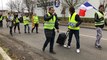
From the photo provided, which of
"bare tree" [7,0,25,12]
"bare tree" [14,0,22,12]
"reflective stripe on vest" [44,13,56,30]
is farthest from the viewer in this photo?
"bare tree" [14,0,22,12]

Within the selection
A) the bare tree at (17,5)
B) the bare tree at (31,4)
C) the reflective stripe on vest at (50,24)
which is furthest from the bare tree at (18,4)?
the reflective stripe on vest at (50,24)

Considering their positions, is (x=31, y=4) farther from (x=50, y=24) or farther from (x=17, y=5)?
(x=50, y=24)

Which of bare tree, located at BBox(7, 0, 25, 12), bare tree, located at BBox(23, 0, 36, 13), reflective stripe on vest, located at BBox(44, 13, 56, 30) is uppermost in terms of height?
→ reflective stripe on vest, located at BBox(44, 13, 56, 30)

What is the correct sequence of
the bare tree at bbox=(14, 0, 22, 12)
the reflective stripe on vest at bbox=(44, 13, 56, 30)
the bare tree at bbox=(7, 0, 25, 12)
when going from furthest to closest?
the bare tree at bbox=(14, 0, 22, 12) < the bare tree at bbox=(7, 0, 25, 12) < the reflective stripe on vest at bbox=(44, 13, 56, 30)

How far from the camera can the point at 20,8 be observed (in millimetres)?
94188

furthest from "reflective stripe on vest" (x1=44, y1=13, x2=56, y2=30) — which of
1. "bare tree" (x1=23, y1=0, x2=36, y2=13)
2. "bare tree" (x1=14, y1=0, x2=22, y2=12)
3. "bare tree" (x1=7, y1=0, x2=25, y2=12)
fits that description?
"bare tree" (x1=14, y1=0, x2=22, y2=12)

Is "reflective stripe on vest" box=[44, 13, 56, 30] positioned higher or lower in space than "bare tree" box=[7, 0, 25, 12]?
higher

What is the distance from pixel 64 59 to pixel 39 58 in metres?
0.90

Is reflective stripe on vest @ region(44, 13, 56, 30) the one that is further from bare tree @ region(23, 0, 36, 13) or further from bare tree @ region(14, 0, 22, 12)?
bare tree @ region(14, 0, 22, 12)

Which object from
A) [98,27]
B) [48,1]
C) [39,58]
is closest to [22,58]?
[39,58]

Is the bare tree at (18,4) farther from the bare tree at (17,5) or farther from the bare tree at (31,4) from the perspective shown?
the bare tree at (31,4)

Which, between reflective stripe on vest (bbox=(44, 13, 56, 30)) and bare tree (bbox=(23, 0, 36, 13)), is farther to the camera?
bare tree (bbox=(23, 0, 36, 13))

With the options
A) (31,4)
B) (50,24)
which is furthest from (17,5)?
(50,24)

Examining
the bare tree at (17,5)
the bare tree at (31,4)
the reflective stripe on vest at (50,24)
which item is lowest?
the bare tree at (17,5)
